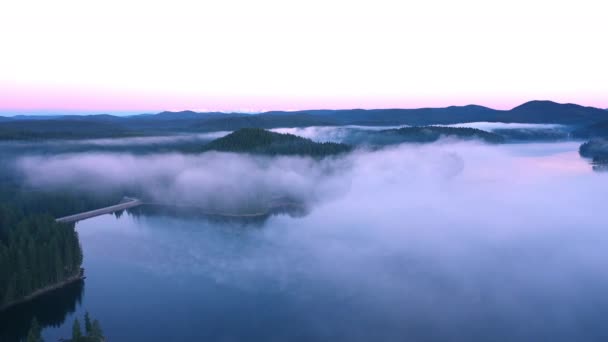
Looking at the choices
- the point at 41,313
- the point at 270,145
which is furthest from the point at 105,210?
the point at 270,145

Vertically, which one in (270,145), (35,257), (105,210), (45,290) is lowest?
(105,210)

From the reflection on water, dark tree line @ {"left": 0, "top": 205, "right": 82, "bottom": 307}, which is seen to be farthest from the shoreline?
the reflection on water

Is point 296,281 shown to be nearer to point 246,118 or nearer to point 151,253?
point 151,253

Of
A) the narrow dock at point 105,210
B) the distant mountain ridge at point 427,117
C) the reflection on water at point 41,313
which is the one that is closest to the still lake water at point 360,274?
the reflection on water at point 41,313

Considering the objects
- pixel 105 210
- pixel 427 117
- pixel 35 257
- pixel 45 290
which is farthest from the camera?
pixel 427 117

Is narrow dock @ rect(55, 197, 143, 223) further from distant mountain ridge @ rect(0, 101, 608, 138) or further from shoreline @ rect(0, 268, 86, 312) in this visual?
distant mountain ridge @ rect(0, 101, 608, 138)

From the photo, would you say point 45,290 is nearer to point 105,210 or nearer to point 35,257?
point 35,257
